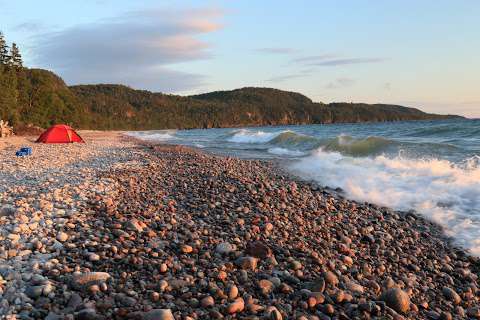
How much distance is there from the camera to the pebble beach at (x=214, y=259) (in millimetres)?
4484

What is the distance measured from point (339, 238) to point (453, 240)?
2.83m

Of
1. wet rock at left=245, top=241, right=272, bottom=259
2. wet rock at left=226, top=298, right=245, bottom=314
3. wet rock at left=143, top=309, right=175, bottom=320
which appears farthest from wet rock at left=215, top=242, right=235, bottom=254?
wet rock at left=143, top=309, right=175, bottom=320

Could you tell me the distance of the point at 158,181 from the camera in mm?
11469

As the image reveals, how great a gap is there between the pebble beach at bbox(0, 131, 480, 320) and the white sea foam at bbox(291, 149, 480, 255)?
0.84 meters

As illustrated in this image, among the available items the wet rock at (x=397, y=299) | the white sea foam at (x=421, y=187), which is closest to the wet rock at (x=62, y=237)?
the wet rock at (x=397, y=299)

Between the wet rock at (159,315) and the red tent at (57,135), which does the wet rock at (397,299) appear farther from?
the red tent at (57,135)

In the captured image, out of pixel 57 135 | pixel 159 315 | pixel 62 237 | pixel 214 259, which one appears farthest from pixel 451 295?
pixel 57 135

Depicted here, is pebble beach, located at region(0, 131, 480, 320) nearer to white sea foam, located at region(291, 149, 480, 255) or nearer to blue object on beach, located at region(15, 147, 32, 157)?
white sea foam, located at region(291, 149, 480, 255)

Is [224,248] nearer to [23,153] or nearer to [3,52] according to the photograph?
[23,153]

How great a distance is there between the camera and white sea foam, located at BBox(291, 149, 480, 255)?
9.62m

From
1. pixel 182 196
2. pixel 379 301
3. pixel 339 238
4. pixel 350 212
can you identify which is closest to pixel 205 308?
pixel 379 301

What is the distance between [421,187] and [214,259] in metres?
9.94

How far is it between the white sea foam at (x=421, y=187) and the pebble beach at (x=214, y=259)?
2.76 feet

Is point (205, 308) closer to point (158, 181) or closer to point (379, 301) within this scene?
point (379, 301)
